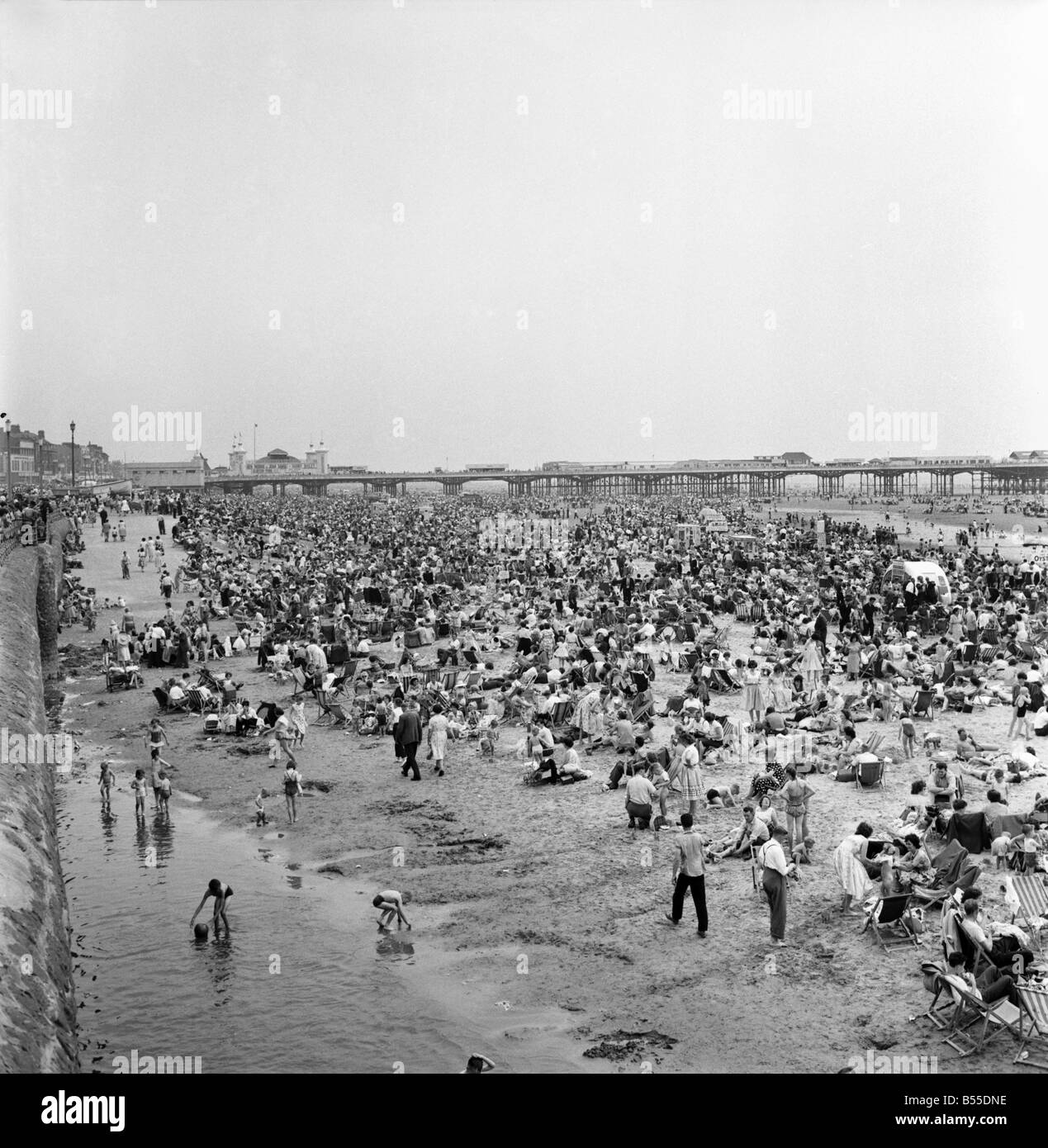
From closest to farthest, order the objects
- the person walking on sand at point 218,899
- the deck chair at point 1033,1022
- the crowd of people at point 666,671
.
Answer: the deck chair at point 1033,1022, the person walking on sand at point 218,899, the crowd of people at point 666,671

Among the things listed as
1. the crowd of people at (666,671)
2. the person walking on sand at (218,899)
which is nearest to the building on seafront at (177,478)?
the crowd of people at (666,671)

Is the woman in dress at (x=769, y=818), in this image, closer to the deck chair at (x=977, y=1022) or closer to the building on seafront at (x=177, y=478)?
the deck chair at (x=977, y=1022)

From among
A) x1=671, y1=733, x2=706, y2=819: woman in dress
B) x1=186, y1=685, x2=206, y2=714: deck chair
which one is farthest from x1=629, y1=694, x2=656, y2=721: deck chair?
x1=186, y1=685, x2=206, y2=714: deck chair

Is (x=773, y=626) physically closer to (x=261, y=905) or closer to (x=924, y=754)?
(x=924, y=754)

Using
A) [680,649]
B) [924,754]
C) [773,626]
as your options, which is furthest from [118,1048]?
[773,626]

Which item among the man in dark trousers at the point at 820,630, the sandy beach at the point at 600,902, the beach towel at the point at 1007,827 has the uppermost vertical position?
the man in dark trousers at the point at 820,630

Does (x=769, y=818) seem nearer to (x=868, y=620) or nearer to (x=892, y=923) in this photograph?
(x=892, y=923)
